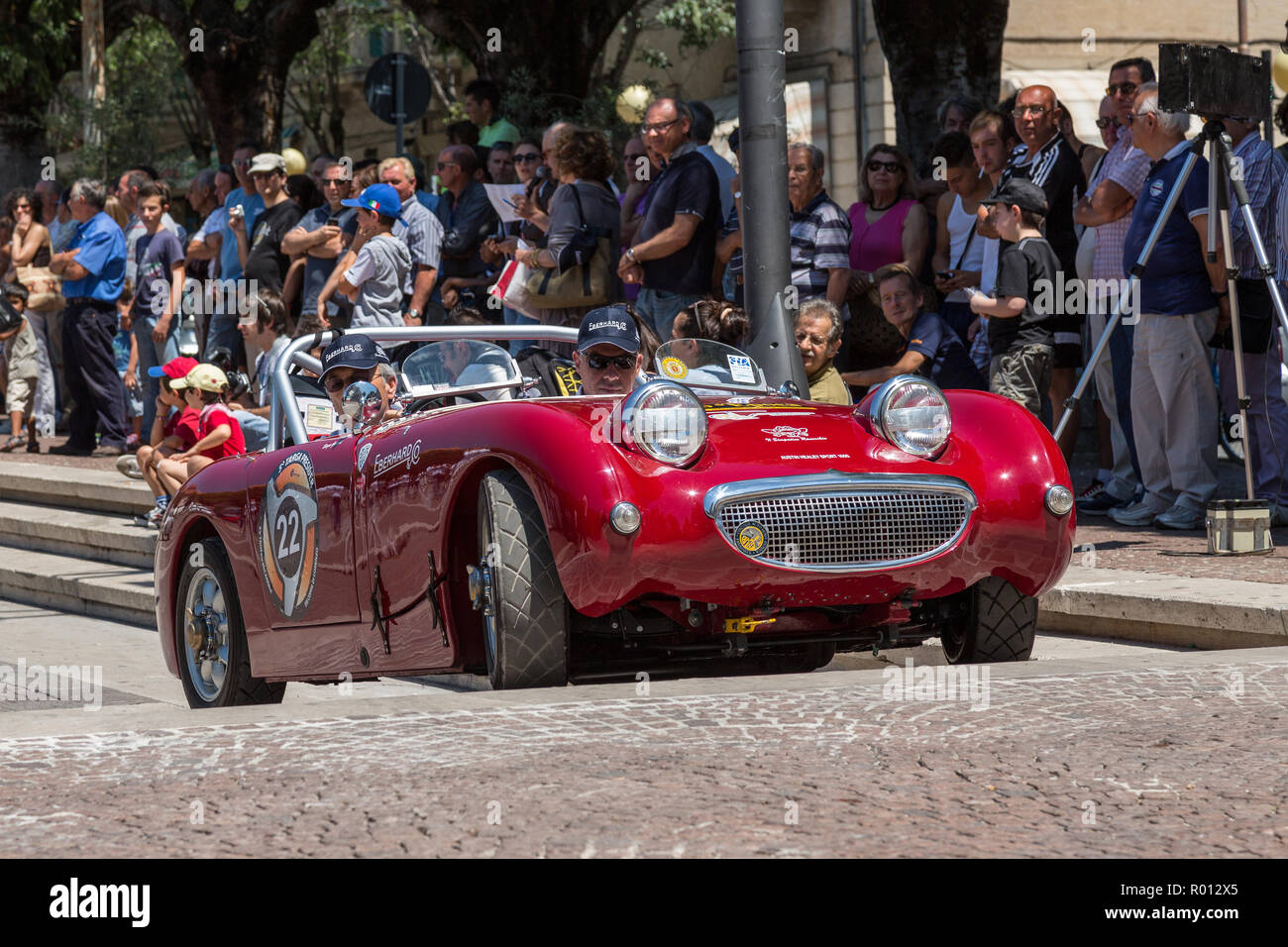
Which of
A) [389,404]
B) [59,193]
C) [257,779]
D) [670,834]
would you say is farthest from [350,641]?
[59,193]

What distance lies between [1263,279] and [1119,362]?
1.18m

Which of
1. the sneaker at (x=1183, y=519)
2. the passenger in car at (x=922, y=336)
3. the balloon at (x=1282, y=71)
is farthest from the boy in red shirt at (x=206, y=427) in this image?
the balloon at (x=1282, y=71)

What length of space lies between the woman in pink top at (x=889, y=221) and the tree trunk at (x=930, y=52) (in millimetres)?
3509

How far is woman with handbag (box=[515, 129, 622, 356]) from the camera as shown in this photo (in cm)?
1016

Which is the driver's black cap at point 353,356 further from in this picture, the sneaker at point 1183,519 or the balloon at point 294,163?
the balloon at point 294,163

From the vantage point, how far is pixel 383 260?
11.7m

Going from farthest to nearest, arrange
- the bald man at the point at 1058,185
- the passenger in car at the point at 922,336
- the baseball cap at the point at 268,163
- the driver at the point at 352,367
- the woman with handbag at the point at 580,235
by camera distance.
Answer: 1. the baseball cap at the point at 268,163
2. the woman with handbag at the point at 580,235
3. the bald man at the point at 1058,185
4. the passenger in car at the point at 922,336
5. the driver at the point at 352,367

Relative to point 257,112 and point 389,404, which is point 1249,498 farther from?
point 257,112

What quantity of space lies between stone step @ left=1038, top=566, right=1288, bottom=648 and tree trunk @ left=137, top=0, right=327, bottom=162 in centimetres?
1522

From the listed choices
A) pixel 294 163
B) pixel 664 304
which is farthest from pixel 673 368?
pixel 294 163

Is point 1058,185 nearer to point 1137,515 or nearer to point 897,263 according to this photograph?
point 897,263

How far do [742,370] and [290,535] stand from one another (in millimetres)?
1591

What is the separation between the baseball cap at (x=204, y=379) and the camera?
35.1ft

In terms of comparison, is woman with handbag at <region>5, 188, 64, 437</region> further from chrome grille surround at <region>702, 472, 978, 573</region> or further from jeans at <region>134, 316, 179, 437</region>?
chrome grille surround at <region>702, 472, 978, 573</region>
